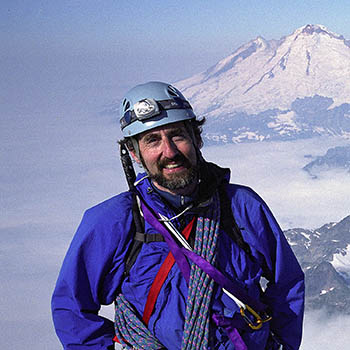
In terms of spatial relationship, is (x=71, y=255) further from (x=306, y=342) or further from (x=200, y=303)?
(x=306, y=342)

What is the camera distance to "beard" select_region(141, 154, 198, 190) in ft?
11.5

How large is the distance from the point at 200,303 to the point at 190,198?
0.68 m

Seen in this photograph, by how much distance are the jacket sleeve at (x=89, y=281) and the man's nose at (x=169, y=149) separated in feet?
1.63

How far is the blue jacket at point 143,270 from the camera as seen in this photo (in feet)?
11.4

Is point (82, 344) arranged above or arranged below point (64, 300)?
below

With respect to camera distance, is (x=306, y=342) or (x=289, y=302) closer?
(x=289, y=302)

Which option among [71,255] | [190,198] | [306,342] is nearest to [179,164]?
[190,198]

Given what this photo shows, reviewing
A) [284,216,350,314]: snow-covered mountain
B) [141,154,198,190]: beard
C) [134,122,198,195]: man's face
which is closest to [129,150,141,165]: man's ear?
[134,122,198,195]: man's face

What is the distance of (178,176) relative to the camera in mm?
3521

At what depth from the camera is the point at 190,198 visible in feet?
12.0

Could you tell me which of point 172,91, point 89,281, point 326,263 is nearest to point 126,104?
point 172,91

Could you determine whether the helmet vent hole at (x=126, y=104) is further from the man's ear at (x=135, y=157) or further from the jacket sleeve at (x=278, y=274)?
the jacket sleeve at (x=278, y=274)

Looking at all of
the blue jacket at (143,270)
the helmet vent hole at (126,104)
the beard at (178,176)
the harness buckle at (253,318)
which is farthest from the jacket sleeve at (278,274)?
the helmet vent hole at (126,104)

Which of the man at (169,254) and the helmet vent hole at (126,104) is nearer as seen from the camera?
the man at (169,254)
